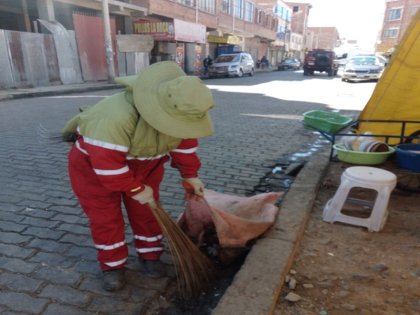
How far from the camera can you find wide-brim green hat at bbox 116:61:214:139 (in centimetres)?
177

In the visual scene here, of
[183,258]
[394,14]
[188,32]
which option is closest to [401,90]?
[183,258]

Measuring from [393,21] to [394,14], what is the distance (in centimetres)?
103

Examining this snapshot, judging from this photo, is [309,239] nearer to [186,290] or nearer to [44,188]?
[186,290]

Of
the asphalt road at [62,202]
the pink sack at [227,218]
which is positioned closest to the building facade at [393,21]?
the asphalt road at [62,202]

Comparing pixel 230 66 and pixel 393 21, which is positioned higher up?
pixel 393 21

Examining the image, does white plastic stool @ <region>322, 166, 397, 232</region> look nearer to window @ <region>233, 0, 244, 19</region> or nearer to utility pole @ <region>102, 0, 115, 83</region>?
utility pole @ <region>102, 0, 115, 83</region>

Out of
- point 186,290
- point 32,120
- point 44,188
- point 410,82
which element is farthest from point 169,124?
point 32,120

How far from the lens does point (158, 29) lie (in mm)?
21984

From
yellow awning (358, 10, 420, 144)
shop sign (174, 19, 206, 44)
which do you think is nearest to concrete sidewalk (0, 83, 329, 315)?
yellow awning (358, 10, 420, 144)

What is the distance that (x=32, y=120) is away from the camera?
25.0 feet

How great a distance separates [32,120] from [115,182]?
6.60m

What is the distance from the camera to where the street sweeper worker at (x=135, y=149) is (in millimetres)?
1822

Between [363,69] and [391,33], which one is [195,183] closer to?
[363,69]

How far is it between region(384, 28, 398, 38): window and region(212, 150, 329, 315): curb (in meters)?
63.4
